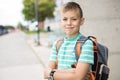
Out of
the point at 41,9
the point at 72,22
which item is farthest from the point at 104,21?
the point at 41,9

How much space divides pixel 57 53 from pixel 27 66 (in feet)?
31.8

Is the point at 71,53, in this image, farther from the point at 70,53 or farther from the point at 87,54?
the point at 87,54

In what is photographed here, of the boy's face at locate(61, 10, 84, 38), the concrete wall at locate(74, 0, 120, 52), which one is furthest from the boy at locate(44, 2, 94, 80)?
the concrete wall at locate(74, 0, 120, 52)

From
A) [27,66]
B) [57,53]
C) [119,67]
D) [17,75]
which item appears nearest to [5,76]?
[17,75]

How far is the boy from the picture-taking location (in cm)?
262

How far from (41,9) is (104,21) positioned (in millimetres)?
67023

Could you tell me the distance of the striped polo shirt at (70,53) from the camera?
8.65 ft

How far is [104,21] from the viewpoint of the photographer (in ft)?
18.3

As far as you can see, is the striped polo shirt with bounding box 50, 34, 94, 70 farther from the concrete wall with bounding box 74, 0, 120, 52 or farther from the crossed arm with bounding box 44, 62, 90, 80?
the concrete wall with bounding box 74, 0, 120, 52

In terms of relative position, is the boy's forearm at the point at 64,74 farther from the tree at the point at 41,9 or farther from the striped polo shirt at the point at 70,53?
the tree at the point at 41,9

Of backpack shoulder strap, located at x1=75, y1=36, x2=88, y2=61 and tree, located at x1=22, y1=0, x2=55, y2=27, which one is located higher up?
backpack shoulder strap, located at x1=75, y1=36, x2=88, y2=61

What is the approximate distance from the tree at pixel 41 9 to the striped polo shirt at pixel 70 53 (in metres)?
68.2

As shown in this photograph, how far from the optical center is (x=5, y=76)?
34.4 ft

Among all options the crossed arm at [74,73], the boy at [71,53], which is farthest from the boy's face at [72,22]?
the crossed arm at [74,73]
